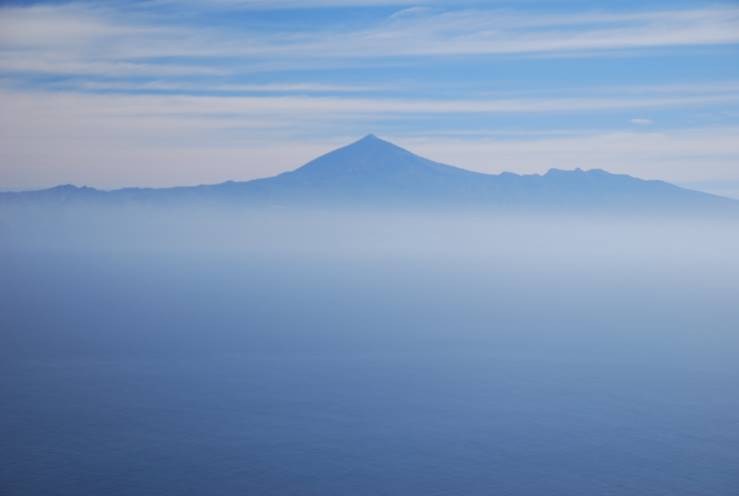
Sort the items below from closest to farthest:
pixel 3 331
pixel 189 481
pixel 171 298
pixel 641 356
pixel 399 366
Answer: pixel 189 481 < pixel 399 366 < pixel 641 356 < pixel 3 331 < pixel 171 298

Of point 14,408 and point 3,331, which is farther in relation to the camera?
point 3,331

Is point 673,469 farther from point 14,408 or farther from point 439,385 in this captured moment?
point 14,408

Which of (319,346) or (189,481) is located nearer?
(189,481)

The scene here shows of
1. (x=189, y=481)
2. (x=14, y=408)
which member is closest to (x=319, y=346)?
(x=14, y=408)

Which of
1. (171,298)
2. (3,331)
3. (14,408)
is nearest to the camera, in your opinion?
(14,408)

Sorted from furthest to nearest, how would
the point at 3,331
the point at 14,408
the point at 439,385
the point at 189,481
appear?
the point at 3,331, the point at 439,385, the point at 14,408, the point at 189,481

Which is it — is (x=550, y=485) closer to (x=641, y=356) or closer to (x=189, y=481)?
(x=189, y=481)

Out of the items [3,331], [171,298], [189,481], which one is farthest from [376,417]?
[171,298]

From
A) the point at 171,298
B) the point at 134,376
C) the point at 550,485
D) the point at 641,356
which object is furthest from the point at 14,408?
the point at 171,298

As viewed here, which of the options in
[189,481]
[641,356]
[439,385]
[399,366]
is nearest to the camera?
[189,481]
